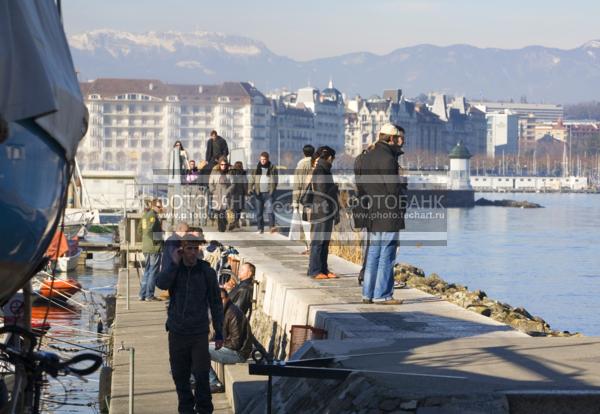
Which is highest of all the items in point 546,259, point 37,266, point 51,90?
point 51,90

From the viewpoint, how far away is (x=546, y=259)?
59375 mm

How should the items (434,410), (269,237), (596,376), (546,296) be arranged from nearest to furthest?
(434,410) → (596,376) → (269,237) → (546,296)

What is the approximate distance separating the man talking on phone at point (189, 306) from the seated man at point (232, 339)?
260 centimetres

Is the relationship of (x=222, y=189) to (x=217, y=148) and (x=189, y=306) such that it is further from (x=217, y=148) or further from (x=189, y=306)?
(x=189, y=306)

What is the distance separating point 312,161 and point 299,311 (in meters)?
4.36

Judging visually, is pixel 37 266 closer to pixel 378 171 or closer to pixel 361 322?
pixel 361 322

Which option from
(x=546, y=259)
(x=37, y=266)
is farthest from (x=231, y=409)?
(x=546, y=259)

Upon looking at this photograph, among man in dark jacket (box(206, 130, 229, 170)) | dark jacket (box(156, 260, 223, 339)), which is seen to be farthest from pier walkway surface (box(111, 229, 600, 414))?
man in dark jacket (box(206, 130, 229, 170))

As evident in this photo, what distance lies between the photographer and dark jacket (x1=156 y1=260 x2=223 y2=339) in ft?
33.8

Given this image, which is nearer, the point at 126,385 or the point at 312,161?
the point at 126,385

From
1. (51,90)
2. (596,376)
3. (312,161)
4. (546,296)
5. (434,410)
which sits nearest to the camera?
(51,90)

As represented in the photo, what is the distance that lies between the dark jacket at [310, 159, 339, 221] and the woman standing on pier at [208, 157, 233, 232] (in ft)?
39.6

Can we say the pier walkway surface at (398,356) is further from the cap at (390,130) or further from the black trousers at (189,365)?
the cap at (390,130)

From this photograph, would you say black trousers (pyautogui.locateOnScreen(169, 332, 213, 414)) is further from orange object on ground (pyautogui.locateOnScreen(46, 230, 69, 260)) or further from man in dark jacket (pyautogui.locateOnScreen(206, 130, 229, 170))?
man in dark jacket (pyautogui.locateOnScreen(206, 130, 229, 170))
